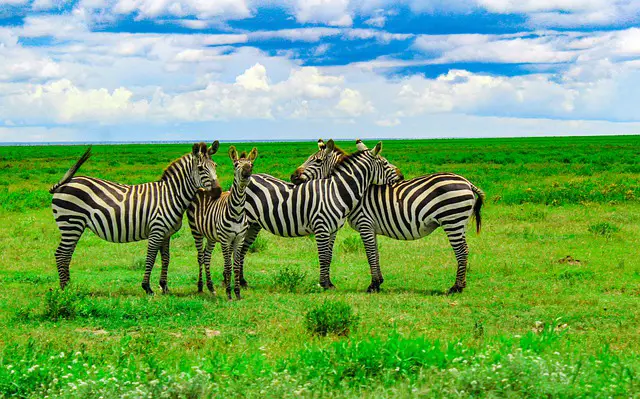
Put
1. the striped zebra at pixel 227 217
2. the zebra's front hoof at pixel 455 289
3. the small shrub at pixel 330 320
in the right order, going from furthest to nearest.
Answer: the zebra's front hoof at pixel 455 289
the striped zebra at pixel 227 217
the small shrub at pixel 330 320

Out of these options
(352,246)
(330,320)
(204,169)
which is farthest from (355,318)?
(352,246)

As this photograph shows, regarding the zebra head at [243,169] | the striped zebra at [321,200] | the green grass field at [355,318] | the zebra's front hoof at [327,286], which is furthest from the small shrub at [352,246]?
the zebra head at [243,169]

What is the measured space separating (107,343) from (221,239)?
279cm

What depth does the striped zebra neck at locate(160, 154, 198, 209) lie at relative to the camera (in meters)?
10.7

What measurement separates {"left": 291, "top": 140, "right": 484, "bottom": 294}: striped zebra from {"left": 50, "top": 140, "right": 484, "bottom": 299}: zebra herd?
16 mm

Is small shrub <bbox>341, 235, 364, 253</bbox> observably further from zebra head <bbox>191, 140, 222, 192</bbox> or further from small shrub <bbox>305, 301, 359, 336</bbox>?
small shrub <bbox>305, 301, 359, 336</bbox>

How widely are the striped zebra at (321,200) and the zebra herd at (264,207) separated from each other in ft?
0.05

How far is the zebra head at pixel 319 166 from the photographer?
471 inches

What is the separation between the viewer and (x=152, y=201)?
10.7m

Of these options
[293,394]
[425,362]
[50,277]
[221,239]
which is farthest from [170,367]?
[50,277]

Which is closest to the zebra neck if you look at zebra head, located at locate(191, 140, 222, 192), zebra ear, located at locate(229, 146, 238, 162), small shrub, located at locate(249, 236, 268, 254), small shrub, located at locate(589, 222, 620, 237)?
zebra ear, located at locate(229, 146, 238, 162)

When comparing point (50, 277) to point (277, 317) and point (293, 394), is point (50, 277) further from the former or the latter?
point (293, 394)

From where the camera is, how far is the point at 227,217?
32.8 ft

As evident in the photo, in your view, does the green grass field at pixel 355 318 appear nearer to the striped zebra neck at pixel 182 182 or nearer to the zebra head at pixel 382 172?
the striped zebra neck at pixel 182 182
